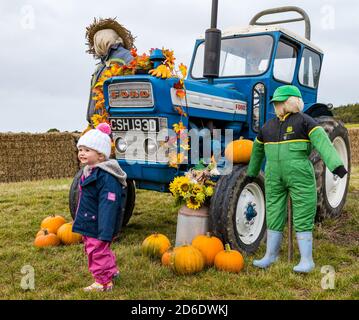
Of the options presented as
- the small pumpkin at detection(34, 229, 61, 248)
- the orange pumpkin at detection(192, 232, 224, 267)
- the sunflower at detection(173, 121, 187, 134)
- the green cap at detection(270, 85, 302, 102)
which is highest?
the green cap at detection(270, 85, 302, 102)

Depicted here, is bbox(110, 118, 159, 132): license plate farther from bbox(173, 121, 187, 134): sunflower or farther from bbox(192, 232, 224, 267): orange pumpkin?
bbox(192, 232, 224, 267): orange pumpkin

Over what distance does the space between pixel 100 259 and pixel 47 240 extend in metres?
1.62

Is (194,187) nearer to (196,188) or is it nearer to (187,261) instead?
(196,188)

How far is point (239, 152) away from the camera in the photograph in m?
4.83

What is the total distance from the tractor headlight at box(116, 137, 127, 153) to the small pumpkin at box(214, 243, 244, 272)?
4.76 feet

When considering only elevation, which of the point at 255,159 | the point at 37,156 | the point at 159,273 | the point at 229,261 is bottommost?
the point at 159,273

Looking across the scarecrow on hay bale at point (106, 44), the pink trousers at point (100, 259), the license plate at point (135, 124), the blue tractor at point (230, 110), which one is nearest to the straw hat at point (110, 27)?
the scarecrow on hay bale at point (106, 44)

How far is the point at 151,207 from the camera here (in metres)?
7.35

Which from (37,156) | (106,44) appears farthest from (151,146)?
(37,156)

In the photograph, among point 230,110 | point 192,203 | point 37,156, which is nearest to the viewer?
point 192,203

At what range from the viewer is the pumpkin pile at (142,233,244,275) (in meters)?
4.02

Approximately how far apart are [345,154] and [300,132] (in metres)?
2.68

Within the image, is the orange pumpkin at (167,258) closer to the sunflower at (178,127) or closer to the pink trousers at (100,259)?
the pink trousers at (100,259)

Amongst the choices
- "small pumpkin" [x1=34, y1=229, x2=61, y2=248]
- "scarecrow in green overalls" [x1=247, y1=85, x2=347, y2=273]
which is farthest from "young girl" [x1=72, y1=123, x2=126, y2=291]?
"small pumpkin" [x1=34, y1=229, x2=61, y2=248]
